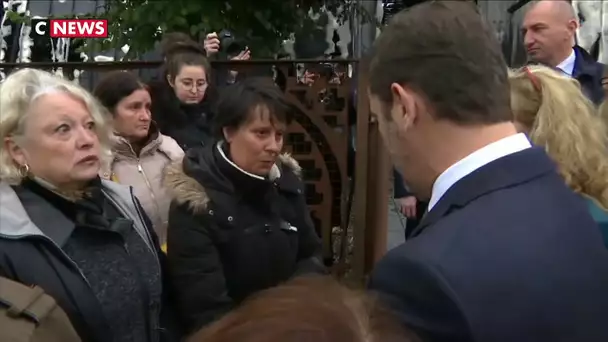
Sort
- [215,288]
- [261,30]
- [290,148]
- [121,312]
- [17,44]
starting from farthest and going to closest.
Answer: [17,44] < [261,30] < [290,148] < [215,288] < [121,312]

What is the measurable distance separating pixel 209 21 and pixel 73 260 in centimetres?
358

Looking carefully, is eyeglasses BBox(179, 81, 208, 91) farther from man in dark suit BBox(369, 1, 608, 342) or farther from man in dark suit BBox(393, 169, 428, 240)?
man in dark suit BBox(369, 1, 608, 342)

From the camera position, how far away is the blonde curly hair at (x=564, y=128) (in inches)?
78.2

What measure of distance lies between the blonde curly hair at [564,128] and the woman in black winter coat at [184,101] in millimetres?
2125

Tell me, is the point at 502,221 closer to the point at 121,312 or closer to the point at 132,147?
the point at 121,312

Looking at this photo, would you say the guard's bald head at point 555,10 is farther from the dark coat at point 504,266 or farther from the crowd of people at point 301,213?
the dark coat at point 504,266

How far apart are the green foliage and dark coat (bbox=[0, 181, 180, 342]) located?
3360 millimetres

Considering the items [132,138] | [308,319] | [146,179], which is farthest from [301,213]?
[308,319]

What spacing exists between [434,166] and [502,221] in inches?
7.2

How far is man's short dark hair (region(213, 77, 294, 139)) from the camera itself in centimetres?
252

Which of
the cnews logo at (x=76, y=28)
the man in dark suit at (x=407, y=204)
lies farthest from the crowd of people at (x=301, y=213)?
the cnews logo at (x=76, y=28)

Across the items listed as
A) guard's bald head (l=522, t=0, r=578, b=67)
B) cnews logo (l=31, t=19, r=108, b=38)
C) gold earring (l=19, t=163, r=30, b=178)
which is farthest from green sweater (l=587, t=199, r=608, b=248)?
cnews logo (l=31, t=19, r=108, b=38)

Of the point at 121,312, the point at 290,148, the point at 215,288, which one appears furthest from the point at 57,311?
the point at 290,148

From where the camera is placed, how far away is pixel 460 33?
4.21ft
